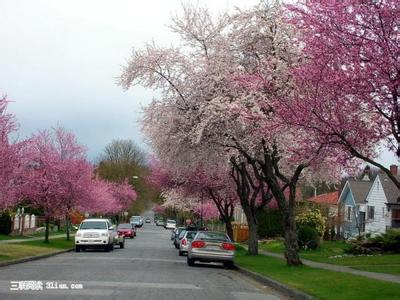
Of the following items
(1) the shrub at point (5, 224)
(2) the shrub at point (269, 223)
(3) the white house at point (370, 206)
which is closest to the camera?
(1) the shrub at point (5, 224)

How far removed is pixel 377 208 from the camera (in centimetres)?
4841

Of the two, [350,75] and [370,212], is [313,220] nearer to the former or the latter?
[370,212]

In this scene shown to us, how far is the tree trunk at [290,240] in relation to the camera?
22.6 metres

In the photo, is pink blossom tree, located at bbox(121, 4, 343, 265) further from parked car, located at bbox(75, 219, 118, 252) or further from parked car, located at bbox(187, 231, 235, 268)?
parked car, located at bbox(75, 219, 118, 252)

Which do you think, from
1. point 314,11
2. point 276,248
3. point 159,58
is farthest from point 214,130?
point 276,248

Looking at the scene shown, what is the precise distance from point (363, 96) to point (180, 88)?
49.9ft

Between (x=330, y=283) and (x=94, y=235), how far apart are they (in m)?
20.8

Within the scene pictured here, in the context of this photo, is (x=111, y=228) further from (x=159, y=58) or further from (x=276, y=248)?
(x=159, y=58)

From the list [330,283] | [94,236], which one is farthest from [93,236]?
[330,283]

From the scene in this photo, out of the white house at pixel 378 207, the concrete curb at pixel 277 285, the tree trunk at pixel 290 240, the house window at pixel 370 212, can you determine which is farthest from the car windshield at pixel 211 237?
the house window at pixel 370 212

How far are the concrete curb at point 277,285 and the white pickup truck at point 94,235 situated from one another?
13.1 meters

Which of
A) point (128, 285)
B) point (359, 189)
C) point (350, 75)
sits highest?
point (359, 189)

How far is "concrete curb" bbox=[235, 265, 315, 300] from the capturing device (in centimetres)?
1489

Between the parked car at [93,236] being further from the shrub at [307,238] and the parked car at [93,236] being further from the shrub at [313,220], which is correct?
the shrub at [313,220]
